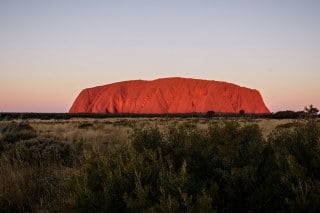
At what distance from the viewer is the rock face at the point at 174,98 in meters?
139

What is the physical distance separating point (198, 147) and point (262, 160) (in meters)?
0.82

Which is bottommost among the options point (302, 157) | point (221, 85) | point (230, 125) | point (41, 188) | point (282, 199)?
point (41, 188)

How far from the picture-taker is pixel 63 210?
4199mm

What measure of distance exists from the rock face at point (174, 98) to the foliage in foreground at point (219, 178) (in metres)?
129

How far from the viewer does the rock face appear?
13938 cm

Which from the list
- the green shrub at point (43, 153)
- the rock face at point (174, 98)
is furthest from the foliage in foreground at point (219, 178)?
the rock face at point (174, 98)

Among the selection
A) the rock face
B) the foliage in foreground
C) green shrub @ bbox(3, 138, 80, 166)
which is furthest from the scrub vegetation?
the rock face

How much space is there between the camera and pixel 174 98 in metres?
143

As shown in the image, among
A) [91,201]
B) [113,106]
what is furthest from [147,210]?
[113,106]

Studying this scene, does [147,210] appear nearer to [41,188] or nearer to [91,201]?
[91,201]

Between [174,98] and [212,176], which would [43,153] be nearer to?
[212,176]

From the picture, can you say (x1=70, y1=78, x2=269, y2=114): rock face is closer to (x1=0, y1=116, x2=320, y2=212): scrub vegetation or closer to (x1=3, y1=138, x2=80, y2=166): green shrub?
(x1=3, y1=138, x2=80, y2=166): green shrub

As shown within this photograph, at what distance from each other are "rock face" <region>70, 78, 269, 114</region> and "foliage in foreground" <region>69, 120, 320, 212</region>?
129 m

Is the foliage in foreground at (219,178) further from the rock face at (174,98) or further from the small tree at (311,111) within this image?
the rock face at (174,98)
